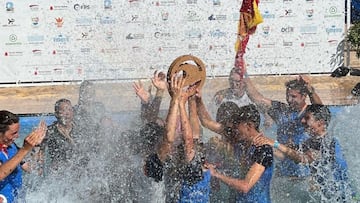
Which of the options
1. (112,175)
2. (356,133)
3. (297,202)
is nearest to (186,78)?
(112,175)

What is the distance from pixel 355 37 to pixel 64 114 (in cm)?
806

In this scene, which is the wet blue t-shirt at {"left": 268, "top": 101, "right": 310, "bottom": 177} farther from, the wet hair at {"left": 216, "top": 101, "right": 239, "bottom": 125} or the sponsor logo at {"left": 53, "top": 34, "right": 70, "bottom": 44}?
the sponsor logo at {"left": 53, "top": 34, "right": 70, "bottom": 44}

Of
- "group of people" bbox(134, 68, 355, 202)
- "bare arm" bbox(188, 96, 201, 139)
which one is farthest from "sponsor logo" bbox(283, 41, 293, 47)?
"bare arm" bbox(188, 96, 201, 139)

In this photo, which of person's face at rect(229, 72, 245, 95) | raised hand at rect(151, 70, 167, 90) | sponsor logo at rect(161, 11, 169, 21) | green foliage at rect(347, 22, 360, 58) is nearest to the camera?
raised hand at rect(151, 70, 167, 90)

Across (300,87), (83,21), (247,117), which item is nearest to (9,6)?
(83,21)

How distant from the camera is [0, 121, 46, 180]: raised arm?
417 cm

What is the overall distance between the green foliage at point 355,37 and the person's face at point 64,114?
8007mm

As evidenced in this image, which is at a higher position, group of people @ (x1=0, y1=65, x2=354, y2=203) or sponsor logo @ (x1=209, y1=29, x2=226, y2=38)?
sponsor logo @ (x1=209, y1=29, x2=226, y2=38)

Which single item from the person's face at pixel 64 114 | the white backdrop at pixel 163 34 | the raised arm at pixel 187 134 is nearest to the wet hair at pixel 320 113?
the raised arm at pixel 187 134

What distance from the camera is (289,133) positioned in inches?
227

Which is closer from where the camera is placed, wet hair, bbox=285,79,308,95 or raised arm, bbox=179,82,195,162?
raised arm, bbox=179,82,195,162

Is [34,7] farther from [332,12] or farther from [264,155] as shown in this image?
[264,155]

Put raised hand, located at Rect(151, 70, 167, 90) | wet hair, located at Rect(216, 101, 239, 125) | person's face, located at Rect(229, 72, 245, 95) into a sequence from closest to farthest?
1. wet hair, located at Rect(216, 101, 239, 125)
2. raised hand, located at Rect(151, 70, 167, 90)
3. person's face, located at Rect(229, 72, 245, 95)

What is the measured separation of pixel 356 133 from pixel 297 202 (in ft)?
4.99
